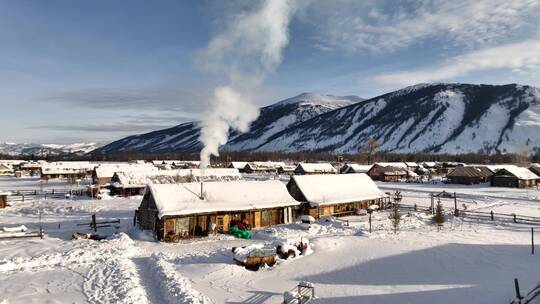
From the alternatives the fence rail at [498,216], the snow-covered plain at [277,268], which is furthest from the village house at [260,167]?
the snow-covered plain at [277,268]

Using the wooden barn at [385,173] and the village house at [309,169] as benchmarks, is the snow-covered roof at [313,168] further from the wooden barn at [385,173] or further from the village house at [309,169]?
the wooden barn at [385,173]

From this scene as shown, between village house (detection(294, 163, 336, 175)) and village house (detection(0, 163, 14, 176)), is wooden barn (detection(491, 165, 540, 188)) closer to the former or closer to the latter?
village house (detection(294, 163, 336, 175))

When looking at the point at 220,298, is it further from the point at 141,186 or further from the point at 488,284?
the point at 141,186

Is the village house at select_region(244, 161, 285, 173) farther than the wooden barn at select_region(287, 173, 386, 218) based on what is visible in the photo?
Yes

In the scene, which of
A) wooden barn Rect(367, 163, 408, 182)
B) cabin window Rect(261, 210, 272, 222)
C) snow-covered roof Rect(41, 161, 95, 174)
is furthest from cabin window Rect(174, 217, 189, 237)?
wooden barn Rect(367, 163, 408, 182)

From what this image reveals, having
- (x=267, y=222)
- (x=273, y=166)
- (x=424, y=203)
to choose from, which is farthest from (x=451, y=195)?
(x=273, y=166)

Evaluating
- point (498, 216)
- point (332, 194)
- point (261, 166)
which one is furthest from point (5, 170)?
point (498, 216)

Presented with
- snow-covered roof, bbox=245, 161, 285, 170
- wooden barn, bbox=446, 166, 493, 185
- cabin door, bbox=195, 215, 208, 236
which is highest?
snow-covered roof, bbox=245, 161, 285, 170
